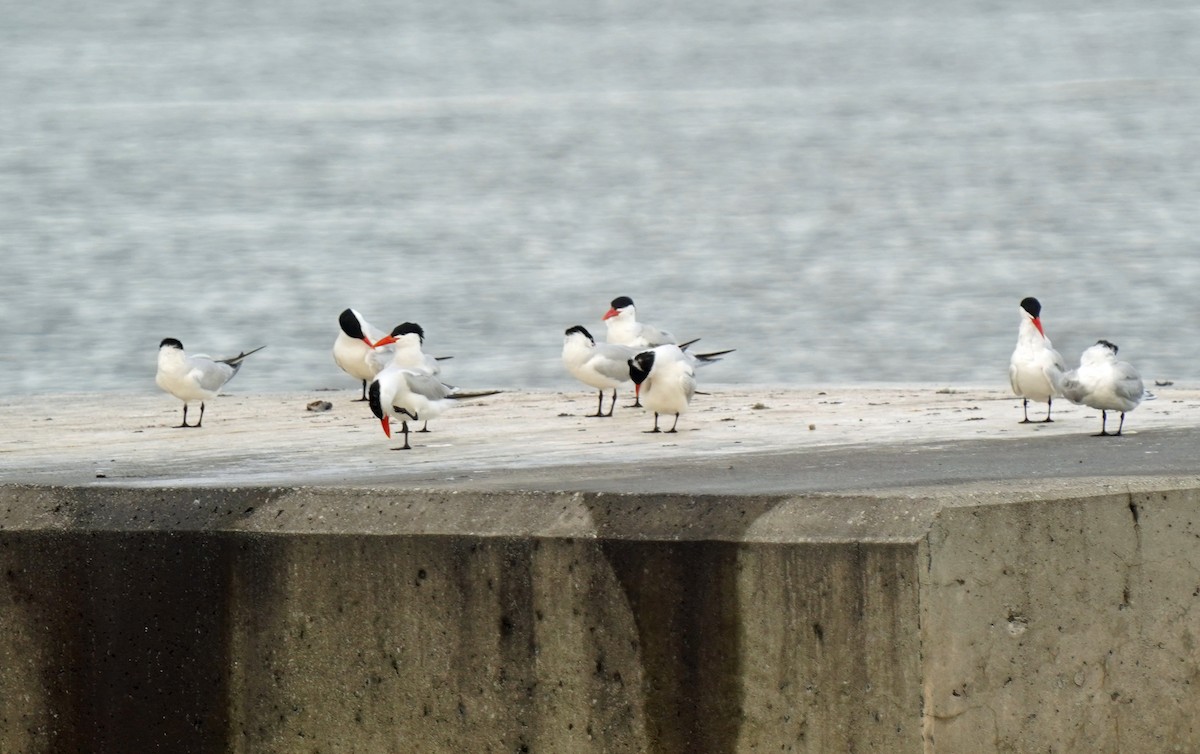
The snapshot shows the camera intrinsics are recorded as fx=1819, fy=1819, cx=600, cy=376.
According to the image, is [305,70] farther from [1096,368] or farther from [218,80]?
[1096,368]

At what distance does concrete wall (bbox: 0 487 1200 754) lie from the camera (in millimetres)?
4695

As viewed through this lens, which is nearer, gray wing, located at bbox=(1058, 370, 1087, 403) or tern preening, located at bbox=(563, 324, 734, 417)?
gray wing, located at bbox=(1058, 370, 1087, 403)

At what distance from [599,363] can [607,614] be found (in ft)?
14.5

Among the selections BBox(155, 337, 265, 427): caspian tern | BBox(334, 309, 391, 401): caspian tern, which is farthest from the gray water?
BBox(155, 337, 265, 427): caspian tern

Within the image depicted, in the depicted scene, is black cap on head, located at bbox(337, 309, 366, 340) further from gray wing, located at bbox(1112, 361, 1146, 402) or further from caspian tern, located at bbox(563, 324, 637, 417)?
gray wing, located at bbox(1112, 361, 1146, 402)

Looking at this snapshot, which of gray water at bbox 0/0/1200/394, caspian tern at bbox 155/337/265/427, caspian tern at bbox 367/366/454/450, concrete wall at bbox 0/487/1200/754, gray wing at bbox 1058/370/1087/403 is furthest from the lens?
gray water at bbox 0/0/1200/394

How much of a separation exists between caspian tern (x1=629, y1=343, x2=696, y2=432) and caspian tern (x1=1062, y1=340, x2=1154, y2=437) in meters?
1.70

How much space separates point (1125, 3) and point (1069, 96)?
2230 centimetres

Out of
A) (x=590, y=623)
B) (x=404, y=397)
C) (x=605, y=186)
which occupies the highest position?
(x=605, y=186)

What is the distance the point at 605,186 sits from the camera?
113 feet

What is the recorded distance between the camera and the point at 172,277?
81.5 feet

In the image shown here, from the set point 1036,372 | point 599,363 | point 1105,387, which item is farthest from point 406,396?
point 1105,387

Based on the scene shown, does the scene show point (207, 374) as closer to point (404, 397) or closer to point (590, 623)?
point (404, 397)

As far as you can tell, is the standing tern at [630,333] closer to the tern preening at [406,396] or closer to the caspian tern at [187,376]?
the tern preening at [406,396]
